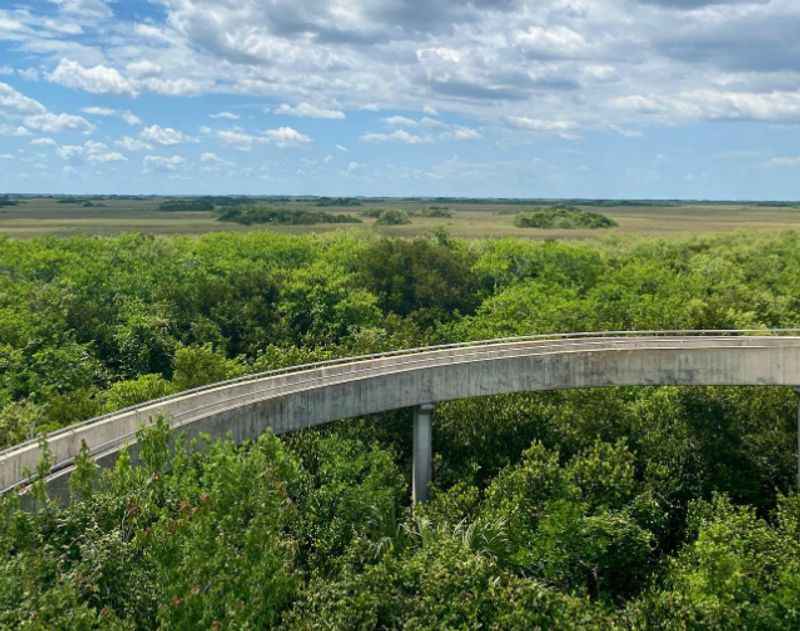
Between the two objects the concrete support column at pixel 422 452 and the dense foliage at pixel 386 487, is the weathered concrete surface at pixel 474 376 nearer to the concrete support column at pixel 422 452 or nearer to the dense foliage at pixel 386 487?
the concrete support column at pixel 422 452

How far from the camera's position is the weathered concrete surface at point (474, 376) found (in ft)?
123

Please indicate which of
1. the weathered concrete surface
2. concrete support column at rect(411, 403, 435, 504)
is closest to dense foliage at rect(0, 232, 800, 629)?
concrete support column at rect(411, 403, 435, 504)

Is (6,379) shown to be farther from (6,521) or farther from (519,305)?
(519,305)

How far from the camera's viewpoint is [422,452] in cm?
4172

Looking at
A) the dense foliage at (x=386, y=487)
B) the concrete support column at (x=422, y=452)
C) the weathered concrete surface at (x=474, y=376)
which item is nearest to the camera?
the dense foliage at (x=386, y=487)

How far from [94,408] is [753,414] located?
37601 mm

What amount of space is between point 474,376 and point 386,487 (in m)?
8.95

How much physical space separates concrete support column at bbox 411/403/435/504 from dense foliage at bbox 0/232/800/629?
778 mm

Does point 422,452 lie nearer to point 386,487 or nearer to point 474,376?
point 474,376

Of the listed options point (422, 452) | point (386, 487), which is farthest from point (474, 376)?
point (386, 487)

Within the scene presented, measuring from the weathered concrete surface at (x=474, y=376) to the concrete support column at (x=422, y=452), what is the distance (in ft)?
2.36

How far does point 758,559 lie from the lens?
29781 millimetres

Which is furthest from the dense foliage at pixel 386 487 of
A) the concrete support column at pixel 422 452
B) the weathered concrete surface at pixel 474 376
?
the weathered concrete surface at pixel 474 376

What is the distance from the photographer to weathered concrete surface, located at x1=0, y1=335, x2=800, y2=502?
1473 inches
